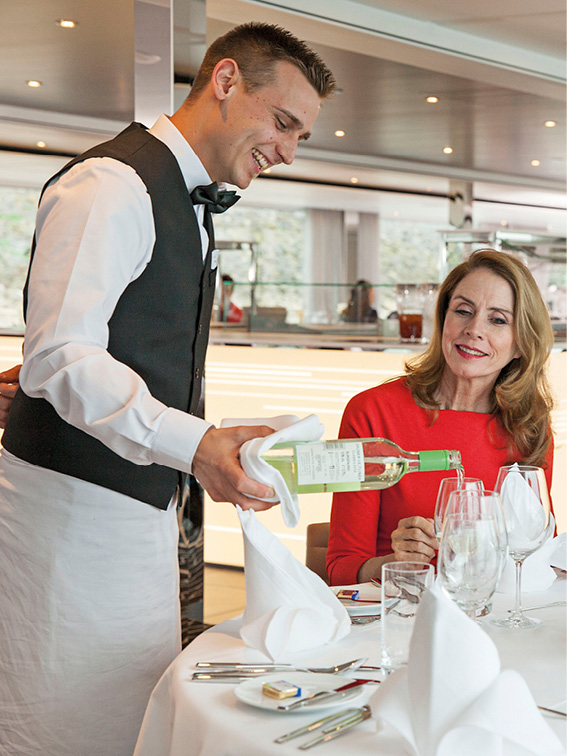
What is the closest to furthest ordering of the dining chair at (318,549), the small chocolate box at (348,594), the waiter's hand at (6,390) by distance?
the small chocolate box at (348,594), the waiter's hand at (6,390), the dining chair at (318,549)

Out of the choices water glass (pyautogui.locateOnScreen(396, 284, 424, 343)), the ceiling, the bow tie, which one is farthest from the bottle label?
water glass (pyautogui.locateOnScreen(396, 284, 424, 343))

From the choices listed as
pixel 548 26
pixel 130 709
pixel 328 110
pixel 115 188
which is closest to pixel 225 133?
pixel 115 188

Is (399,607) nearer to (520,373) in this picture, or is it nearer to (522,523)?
(522,523)

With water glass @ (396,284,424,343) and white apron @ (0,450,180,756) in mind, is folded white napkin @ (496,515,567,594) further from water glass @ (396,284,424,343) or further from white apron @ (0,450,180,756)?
water glass @ (396,284,424,343)

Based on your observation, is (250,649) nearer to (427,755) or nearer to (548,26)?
(427,755)

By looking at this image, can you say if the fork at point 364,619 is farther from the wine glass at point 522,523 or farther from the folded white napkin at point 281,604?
the wine glass at point 522,523

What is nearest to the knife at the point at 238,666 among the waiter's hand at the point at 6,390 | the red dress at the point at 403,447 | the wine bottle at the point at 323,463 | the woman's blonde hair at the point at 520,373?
the wine bottle at the point at 323,463

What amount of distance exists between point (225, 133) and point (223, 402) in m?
2.14

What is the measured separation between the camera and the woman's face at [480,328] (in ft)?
6.66

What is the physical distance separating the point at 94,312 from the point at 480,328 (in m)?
1.10

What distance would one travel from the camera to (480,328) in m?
2.04

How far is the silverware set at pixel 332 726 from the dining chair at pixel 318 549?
1.16 meters

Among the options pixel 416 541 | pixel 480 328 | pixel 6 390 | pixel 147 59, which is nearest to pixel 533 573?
pixel 416 541

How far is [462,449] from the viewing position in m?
1.99
